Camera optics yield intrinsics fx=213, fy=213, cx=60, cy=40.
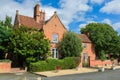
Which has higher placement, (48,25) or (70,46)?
(48,25)

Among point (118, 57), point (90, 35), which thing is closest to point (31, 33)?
point (90, 35)

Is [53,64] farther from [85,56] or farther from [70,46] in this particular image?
[85,56]

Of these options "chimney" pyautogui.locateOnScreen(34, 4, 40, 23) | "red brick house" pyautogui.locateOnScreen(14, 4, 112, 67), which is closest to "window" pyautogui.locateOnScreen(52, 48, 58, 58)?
"red brick house" pyautogui.locateOnScreen(14, 4, 112, 67)

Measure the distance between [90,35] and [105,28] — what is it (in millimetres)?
4974

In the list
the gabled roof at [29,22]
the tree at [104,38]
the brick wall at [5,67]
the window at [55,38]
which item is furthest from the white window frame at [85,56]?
the brick wall at [5,67]

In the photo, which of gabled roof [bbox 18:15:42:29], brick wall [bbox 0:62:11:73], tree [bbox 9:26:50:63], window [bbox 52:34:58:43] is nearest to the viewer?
brick wall [bbox 0:62:11:73]

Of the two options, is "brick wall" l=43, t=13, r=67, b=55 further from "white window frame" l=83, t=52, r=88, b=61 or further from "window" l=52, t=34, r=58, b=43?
"white window frame" l=83, t=52, r=88, b=61

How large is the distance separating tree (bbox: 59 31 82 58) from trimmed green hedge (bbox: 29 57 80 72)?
2.50 meters

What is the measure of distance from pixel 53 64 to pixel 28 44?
22.3ft

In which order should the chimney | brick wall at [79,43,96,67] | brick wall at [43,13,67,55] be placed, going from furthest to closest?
1. brick wall at [79,43,96,67]
2. the chimney
3. brick wall at [43,13,67,55]

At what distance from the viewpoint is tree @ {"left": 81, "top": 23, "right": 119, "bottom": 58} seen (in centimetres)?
6228

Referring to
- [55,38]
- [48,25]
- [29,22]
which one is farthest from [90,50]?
[29,22]

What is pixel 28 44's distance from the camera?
128ft

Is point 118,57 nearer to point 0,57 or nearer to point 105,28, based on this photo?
point 105,28
